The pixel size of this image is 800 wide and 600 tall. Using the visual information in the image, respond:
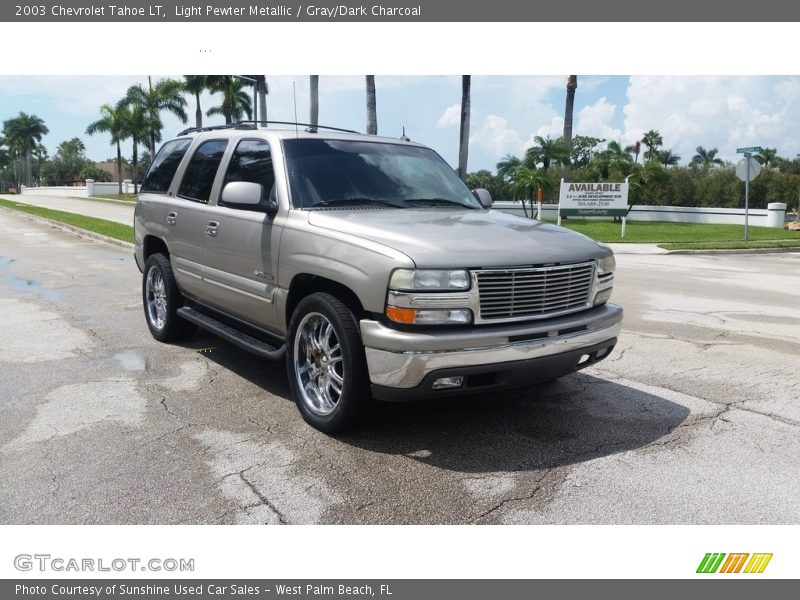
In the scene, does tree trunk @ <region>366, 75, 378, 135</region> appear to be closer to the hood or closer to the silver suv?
the silver suv

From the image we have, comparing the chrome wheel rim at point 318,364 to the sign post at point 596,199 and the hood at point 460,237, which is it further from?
the sign post at point 596,199

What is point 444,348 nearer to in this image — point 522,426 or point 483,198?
point 522,426

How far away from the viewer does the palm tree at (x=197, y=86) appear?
2101 inches

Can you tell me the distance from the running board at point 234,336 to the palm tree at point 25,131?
111 m

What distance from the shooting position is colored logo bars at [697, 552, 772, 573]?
3045 mm

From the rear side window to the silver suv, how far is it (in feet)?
1.87

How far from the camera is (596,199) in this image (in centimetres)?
2705

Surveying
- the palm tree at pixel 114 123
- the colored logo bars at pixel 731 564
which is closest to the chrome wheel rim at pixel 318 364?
the colored logo bars at pixel 731 564

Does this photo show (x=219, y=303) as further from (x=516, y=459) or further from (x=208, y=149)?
(x=516, y=459)

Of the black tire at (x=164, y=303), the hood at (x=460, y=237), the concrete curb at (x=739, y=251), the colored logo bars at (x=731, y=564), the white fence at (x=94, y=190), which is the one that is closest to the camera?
the colored logo bars at (x=731, y=564)

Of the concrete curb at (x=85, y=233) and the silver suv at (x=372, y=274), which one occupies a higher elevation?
the silver suv at (x=372, y=274)

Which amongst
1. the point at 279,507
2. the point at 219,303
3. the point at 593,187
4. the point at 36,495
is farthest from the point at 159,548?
the point at 593,187

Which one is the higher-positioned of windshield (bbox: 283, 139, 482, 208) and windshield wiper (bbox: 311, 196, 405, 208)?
windshield (bbox: 283, 139, 482, 208)

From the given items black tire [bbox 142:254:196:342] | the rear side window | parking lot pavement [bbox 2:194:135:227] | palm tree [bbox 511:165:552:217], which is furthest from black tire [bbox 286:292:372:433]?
palm tree [bbox 511:165:552:217]
